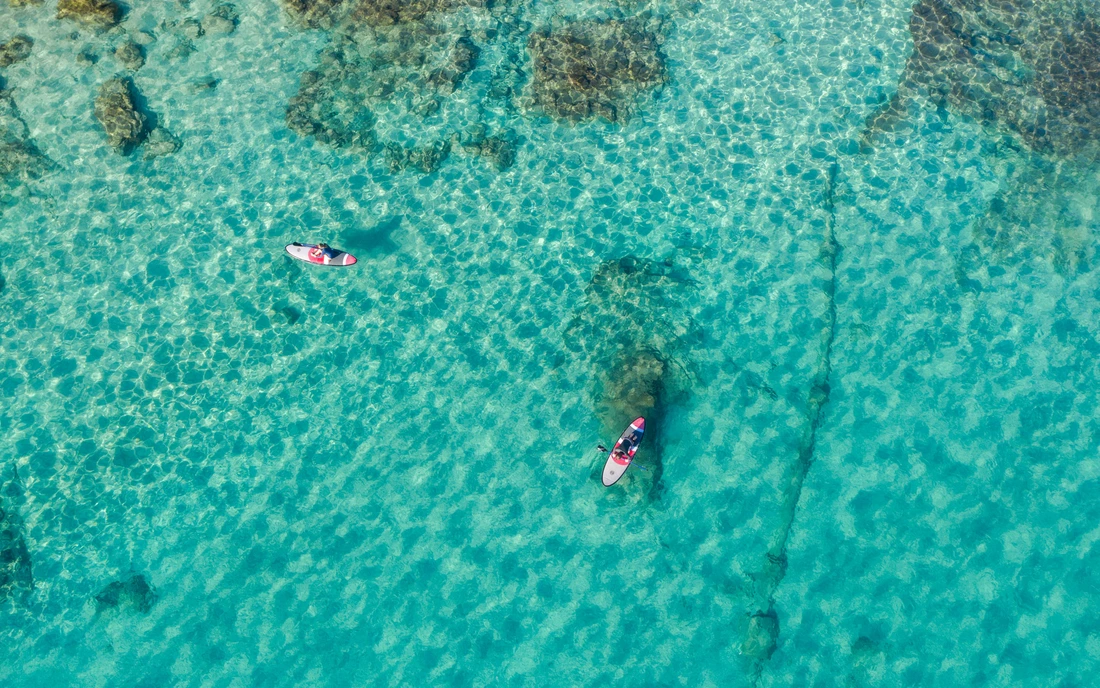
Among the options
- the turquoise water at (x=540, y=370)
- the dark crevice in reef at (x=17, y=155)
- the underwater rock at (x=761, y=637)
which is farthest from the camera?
the dark crevice in reef at (x=17, y=155)

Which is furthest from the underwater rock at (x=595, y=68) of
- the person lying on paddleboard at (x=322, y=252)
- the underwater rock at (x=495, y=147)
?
the person lying on paddleboard at (x=322, y=252)

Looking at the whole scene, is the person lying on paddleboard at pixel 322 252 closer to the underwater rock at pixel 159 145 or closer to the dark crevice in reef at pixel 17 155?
the underwater rock at pixel 159 145

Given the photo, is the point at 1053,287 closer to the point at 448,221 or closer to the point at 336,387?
the point at 448,221

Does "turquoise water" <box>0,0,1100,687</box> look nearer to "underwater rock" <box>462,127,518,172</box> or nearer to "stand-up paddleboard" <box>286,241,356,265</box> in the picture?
"underwater rock" <box>462,127,518,172</box>

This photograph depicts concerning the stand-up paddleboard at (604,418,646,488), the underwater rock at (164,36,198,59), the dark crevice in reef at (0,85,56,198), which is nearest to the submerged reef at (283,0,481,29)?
the underwater rock at (164,36,198,59)

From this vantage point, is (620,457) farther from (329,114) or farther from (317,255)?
(329,114)

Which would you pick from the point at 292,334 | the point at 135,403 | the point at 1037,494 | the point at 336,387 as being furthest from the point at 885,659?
the point at 135,403

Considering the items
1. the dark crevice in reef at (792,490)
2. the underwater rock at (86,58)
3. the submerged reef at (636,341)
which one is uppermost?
the underwater rock at (86,58)
